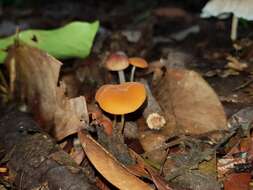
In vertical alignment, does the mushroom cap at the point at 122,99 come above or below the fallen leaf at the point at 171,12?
above

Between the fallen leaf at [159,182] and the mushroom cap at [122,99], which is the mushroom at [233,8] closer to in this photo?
the mushroom cap at [122,99]

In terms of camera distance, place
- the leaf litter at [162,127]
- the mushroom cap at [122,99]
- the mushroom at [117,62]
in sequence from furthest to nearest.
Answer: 1. the mushroom at [117,62]
2. the mushroom cap at [122,99]
3. the leaf litter at [162,127]

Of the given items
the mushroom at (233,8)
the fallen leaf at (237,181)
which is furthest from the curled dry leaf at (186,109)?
the mushroom at (233,8)

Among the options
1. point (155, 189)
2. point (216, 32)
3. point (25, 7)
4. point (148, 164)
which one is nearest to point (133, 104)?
point (148, 164)

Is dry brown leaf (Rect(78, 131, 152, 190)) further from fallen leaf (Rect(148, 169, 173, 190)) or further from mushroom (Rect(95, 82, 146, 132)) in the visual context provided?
mushroom (Rect(95, 82, 146, 132))

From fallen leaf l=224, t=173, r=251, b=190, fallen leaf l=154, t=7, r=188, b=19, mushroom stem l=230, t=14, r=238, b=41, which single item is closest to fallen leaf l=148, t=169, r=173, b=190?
fallen leaf l=224, t=173, r=251, b=190

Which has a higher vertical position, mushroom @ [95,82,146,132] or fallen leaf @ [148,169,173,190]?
mushroom @ [95,82,146,132]

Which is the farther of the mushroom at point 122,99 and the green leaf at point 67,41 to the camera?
the green leaf at point 67,41
